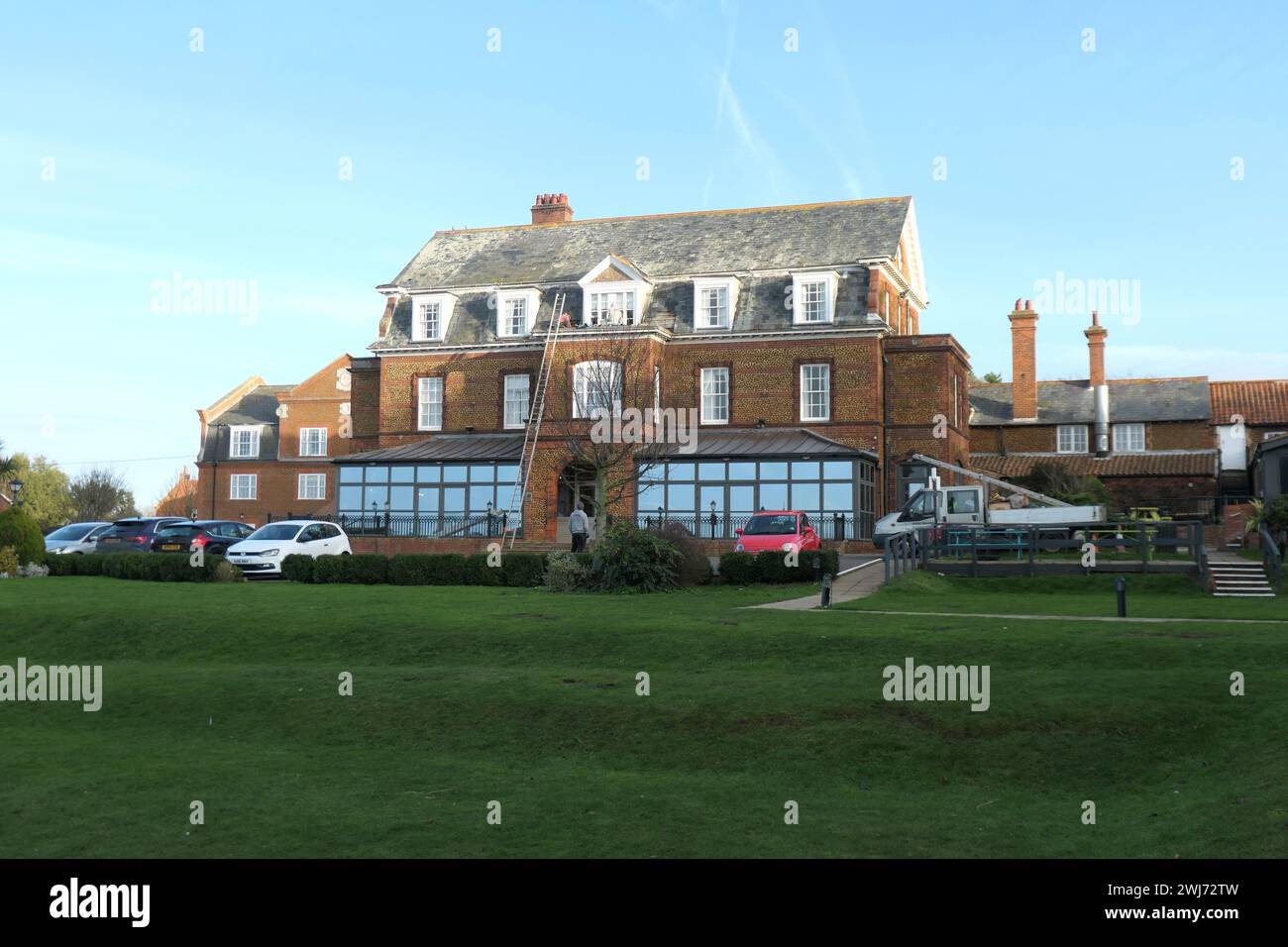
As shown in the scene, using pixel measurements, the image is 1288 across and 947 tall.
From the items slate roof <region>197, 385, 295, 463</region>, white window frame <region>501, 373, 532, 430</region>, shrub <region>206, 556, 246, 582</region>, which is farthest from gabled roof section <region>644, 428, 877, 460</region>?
slate roof <region>197, 385, 295, 463</region>

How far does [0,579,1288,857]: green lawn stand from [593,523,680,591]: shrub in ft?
20.1

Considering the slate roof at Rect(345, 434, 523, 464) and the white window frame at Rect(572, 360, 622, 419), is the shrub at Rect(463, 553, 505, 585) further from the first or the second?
the slate roof at Rect(345, 434, 523, 464)

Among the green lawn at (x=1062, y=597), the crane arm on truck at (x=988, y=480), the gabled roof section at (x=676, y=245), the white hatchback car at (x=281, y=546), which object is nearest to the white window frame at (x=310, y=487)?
the gabled roof section at (x=676, y=245)

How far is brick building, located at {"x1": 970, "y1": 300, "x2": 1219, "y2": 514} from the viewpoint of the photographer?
2263 inches

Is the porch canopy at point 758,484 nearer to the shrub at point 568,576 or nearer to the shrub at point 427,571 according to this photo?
the shrub at point 427,571

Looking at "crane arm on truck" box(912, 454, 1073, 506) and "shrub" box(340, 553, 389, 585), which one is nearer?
"shrub" box(340, 553, 389, 585)

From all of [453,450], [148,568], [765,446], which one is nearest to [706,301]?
[765,446]

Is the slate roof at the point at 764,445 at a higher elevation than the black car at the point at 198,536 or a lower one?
higher

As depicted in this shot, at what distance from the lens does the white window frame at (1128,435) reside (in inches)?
2379

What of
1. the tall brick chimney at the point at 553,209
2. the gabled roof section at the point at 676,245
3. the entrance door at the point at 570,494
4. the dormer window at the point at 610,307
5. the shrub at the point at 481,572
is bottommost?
the shrub at the point at 481,572

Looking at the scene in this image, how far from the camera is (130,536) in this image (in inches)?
1529

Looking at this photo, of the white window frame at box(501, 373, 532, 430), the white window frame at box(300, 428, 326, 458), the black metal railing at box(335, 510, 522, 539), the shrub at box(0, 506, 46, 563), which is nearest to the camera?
the shrub at box(0, 506, 46, 563)

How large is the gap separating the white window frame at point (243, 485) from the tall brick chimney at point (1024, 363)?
39411mm

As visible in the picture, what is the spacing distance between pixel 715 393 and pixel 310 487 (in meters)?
28.2
